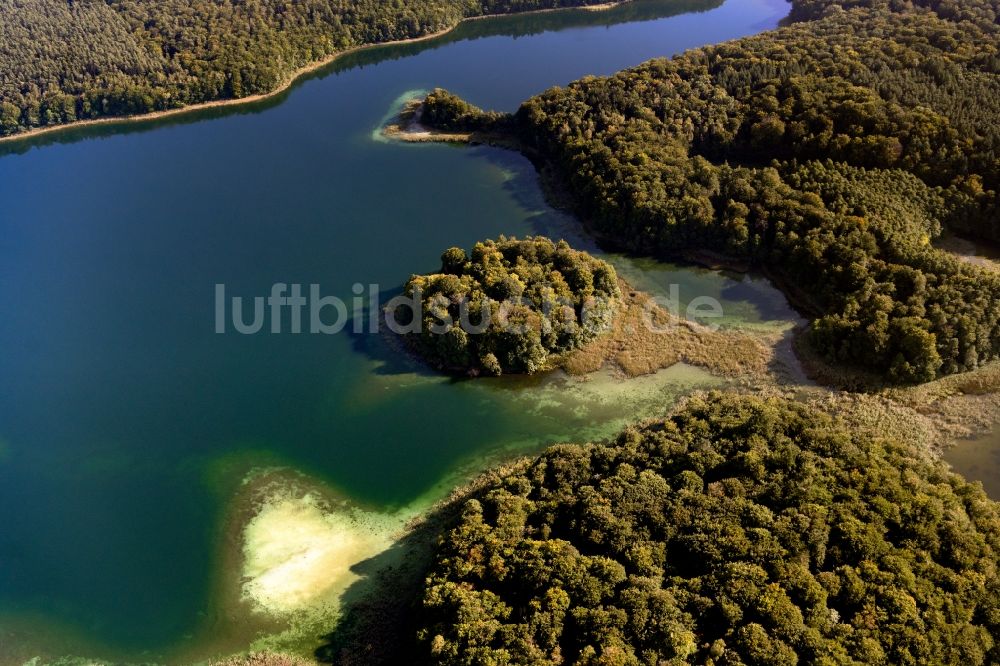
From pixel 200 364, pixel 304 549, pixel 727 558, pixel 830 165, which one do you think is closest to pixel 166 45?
pixel 200 364

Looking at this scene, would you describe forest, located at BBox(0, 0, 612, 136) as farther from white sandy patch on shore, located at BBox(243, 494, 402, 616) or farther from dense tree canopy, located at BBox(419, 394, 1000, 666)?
dense tree canopy, located at BBox(419, 394, 1000, 666)

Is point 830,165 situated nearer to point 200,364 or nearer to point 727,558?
point 727,558

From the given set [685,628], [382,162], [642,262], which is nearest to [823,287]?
[642,262]

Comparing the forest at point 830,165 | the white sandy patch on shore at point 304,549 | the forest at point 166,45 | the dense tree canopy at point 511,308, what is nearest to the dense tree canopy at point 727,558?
the white sandy patch on shore at point 304,549

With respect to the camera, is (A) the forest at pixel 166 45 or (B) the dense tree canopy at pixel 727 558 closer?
(B) the dense tree canopy at pixel 727 558

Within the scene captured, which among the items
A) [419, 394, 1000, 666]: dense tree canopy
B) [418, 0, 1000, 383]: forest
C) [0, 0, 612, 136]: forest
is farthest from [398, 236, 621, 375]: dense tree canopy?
[0, 0, 612, 136]: forest

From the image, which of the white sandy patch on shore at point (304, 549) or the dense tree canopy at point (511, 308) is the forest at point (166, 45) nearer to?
the dense tree canopy at point (511, 308)
